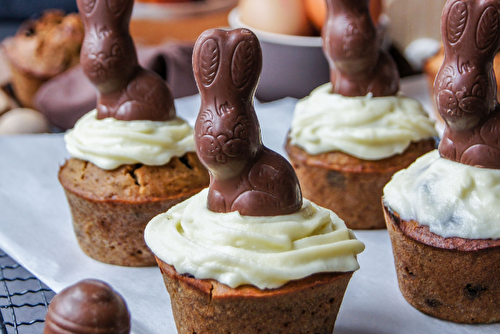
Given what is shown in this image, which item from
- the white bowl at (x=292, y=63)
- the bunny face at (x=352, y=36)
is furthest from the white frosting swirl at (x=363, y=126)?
the white bowl at (x=292, y=63)

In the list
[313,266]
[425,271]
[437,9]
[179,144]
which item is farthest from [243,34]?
[437,9]

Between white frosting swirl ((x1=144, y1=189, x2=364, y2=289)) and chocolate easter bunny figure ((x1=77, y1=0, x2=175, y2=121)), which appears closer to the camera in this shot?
white frosting swirl ((x1=144, y1=189, x2=364, y2=289))

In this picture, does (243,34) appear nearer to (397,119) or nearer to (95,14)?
(95,14)

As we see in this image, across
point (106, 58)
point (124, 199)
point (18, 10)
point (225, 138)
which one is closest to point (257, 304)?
point (225, 138)

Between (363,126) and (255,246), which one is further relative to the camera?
(363,126)

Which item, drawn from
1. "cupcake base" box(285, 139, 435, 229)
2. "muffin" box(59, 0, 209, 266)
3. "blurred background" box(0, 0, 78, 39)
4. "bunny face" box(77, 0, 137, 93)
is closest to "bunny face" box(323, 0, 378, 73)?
"cupcake base" box(285, 139, 435, 229)

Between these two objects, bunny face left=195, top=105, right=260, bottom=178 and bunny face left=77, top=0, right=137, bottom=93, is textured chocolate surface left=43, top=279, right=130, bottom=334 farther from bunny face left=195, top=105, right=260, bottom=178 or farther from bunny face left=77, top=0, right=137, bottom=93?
bunny face left=77, top=0, right=137, bottom=93

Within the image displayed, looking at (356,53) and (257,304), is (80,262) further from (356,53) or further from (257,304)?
(356,53)
